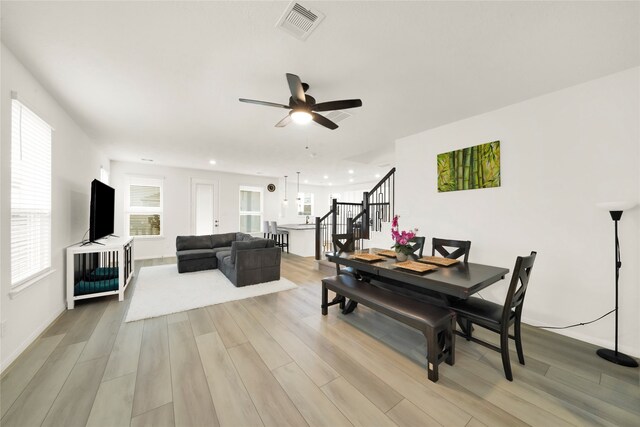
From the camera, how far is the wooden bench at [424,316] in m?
1.84

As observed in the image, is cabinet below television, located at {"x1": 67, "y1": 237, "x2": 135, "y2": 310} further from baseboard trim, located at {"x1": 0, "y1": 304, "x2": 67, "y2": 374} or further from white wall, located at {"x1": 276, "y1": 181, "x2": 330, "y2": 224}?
white wall, located at {"x1": 276, "y1": 181, "x2": 330, "y2": 224}

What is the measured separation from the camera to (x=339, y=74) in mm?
2344

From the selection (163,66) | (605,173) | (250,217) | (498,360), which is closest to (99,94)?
(163,66)

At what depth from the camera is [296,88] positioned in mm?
2100

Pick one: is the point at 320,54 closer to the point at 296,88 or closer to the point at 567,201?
the point at 296,88

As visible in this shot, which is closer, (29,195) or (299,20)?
(299,20)

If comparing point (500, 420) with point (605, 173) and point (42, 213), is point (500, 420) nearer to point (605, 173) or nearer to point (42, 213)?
point (605, 173)

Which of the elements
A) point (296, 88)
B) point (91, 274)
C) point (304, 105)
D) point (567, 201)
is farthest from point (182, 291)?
point (567, 201)

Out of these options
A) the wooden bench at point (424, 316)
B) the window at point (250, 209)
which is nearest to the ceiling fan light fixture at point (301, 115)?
the wooden bench at point (424, 316)

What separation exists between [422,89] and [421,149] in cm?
147

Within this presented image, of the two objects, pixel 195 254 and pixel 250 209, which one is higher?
pixel 250 209

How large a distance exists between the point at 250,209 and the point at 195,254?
3798 millimetres

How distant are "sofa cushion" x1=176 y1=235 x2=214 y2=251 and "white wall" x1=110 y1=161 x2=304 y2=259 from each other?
6.31 feet

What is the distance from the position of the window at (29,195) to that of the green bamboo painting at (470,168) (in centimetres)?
485
